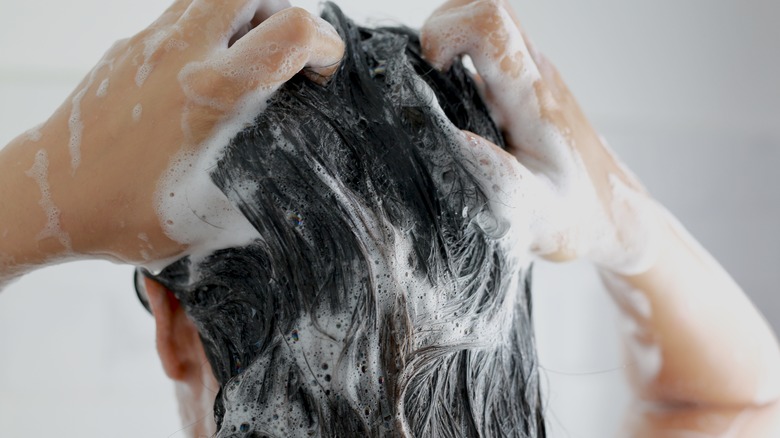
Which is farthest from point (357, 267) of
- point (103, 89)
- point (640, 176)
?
point (640, 176)

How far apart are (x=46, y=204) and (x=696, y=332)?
0.85 metres

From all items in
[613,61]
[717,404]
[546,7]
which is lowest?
[717,404]

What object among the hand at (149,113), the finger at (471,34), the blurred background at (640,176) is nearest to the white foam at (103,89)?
the hand at (149,113)

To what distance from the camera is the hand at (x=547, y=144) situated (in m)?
0.74

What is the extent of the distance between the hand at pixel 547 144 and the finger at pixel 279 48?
0.60 ft

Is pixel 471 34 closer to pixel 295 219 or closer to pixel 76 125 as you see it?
pixel 295 219

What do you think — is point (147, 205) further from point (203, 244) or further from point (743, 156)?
point (743, 156)

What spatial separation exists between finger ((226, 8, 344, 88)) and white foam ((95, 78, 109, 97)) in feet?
0.47

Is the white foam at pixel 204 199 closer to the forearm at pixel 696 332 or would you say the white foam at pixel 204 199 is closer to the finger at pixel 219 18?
the finger at pixel 219 18

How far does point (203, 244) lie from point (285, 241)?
0.37ft

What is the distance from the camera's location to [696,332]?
40.3 inches

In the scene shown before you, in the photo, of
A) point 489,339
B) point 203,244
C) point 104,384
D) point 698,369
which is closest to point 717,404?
point 698,369

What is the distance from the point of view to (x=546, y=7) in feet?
6.11

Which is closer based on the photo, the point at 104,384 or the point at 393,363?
the point at 393,363
